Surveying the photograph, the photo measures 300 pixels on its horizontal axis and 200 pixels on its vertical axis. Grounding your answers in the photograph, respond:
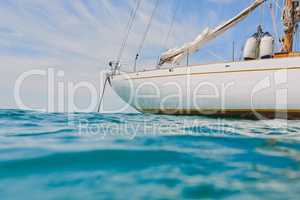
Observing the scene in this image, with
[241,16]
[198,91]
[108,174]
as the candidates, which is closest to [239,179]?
[108,174]

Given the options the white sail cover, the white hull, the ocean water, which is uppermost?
the white sail cover

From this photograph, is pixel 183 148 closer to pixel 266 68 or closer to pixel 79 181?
pixel 79 181

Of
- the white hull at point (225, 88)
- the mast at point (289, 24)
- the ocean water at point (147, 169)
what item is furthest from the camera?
the mast at point (289, 24)

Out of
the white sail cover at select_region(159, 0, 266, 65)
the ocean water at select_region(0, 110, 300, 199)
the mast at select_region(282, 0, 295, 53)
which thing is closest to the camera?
the ocean water at select_region(0, 110, 300, 199)

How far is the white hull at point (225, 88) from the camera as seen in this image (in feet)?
22.0

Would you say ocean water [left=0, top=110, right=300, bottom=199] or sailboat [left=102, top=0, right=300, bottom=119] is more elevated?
sailboat [left=102, top=0, right=300, bottom=119]

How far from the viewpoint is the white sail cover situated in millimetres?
9805

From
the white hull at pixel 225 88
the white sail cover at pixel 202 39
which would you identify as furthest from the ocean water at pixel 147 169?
the white sail cover at pixel 202 39

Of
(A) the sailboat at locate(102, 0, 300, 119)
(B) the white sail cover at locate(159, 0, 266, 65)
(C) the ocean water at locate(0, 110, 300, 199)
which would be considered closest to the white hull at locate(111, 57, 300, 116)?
(A) the sailboat at locate(102, 0, 300, 119)

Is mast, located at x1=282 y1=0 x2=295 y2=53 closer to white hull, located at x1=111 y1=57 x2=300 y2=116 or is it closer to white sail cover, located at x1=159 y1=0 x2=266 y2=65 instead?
white sail cover, located at x1=159 y1=0 x2=266 y2=65

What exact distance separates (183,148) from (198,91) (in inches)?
194

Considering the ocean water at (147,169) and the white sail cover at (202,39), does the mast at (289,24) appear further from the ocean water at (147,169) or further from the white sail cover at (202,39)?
the ocean water at (147,169)

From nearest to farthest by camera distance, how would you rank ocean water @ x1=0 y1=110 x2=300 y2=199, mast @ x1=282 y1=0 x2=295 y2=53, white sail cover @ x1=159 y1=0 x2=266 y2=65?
ocean water @ x1=0 y1=110 x2=300 y2=199
mast @ x1=282 y1=0 x2=295 y2=53
white sail cover @ x1=159 y1=0 x2=266 y2=65

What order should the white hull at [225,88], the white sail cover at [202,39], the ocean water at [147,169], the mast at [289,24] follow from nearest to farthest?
the ocean water at [147,169], the white hull at [225,88], the mast at [289,24], the white sail cover at [202,39]
